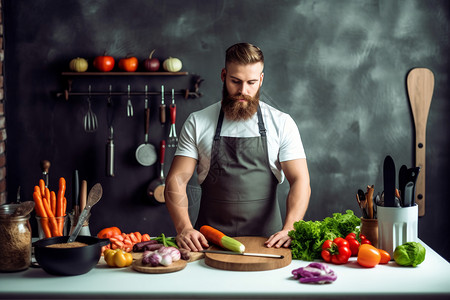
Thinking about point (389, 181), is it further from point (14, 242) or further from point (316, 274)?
point (14, 242)

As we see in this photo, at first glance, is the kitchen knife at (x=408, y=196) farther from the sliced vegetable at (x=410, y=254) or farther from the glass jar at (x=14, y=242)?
the glass jar at (x=14, y=242)

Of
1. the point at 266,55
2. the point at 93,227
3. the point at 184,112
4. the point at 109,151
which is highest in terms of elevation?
the point at 266,55

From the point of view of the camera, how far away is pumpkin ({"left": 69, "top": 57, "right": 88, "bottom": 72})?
12.0 feet

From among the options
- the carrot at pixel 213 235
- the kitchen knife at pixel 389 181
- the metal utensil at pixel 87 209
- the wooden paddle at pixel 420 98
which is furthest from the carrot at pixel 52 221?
the wooden paddle at pixel 420 98

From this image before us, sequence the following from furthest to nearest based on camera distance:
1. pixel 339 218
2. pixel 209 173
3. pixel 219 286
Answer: pixel 209 173
pixel 339 218
pixel 219 286

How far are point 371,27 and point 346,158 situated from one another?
0.96 metres

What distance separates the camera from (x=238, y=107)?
2605 millimetres

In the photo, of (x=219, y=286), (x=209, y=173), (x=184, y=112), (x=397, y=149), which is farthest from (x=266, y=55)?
A: (x=219, y=286)

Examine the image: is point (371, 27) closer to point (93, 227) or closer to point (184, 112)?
point (184, 112)

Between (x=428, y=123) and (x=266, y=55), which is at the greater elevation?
(x=266, y=55)

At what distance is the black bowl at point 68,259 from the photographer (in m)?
1.63

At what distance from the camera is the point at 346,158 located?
3.88 metres

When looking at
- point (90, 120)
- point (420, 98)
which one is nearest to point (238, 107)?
point (90, 120)

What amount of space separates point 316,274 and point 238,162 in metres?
1.18
